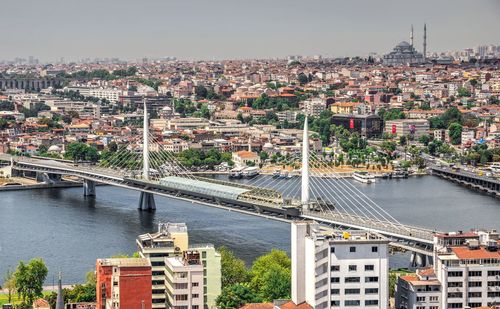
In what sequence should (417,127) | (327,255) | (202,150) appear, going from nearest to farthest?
1. (327,255)
2. (202,150)
3. (417,127)

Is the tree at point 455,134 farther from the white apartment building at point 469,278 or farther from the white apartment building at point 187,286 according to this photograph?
the white apartment building at point 187,286

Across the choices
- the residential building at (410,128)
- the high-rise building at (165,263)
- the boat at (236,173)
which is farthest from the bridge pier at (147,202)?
the residential building at (410,128)

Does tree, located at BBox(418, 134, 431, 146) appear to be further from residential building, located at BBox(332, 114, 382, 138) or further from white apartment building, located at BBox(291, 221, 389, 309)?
white apartment building, located at BBox(291, 221, 389, 309)

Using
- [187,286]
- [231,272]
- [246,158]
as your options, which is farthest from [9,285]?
[246,158]

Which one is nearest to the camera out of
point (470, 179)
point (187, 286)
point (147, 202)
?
point (187, 286)

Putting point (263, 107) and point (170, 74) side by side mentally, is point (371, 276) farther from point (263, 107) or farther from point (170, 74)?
point (170, 74)

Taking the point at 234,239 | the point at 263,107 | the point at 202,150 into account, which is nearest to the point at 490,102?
the point at 263,107

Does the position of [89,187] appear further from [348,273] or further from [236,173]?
[348,273]
